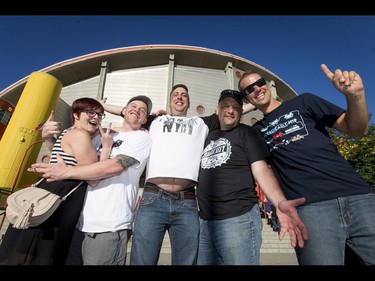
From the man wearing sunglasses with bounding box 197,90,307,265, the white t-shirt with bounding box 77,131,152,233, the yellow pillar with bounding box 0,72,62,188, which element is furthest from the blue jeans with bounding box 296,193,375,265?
the yellow pillar with bounding box 0,72,62,188

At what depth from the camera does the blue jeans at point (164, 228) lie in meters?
1.89

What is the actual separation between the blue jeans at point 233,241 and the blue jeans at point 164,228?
12 centimetres

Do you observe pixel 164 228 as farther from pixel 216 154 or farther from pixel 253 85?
pixel 253 85

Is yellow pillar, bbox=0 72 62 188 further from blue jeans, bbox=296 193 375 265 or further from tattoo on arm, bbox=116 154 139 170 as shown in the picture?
blue jeans, bbox=296 193 375 265

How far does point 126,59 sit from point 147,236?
56.9 ft

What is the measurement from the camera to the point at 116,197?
190cm

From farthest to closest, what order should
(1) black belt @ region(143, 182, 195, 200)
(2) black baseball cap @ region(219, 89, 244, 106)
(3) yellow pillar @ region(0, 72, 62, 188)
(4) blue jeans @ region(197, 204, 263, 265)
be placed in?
1. (3) yellow pillar @ region(0, 72, 62, 188)
2. (2) black baseball cap @ region(219, 89, 244, 106)
3. (1) black belt @ region(143, 182, 195, 200)
4. (4) blue jeans @ region(197, 204, 263, 265)

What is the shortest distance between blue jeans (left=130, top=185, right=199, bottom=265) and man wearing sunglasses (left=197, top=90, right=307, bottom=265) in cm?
11

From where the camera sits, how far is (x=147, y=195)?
81.4 inches

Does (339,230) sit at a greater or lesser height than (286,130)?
lesser

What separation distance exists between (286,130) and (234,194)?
79 centimetres

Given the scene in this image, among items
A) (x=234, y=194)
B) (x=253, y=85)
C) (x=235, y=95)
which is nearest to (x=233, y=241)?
(x=234, y=194)

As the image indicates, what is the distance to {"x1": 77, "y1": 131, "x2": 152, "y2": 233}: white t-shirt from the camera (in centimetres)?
180
